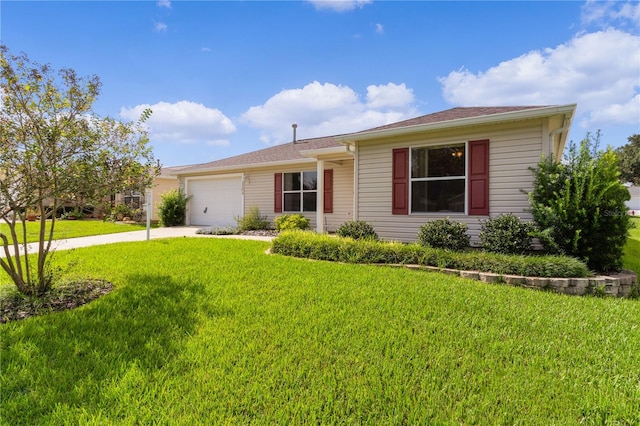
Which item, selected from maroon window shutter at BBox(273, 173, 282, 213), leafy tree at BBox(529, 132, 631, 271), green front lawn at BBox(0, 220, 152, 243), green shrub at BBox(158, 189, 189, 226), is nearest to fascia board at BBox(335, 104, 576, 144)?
leafy tree at BBox(529, 132, 631, 271)

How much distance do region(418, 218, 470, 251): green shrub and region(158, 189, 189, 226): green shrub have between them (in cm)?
1170

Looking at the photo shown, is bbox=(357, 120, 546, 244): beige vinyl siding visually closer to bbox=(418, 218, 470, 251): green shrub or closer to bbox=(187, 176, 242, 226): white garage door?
bbox=(418, 218, 470, 251): green shrub

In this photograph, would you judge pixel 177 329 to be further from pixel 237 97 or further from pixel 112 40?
pixel 237 97

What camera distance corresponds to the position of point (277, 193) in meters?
12.2

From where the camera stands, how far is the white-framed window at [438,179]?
273 inches

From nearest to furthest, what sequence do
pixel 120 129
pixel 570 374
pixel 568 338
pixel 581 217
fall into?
pixel 570 374
pixel 568 338
pixel 120 129
pixel 581 217

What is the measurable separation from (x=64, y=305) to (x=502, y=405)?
4.58m

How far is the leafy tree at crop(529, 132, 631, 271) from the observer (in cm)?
513

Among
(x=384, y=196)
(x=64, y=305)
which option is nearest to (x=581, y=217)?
(x=384, y=196)

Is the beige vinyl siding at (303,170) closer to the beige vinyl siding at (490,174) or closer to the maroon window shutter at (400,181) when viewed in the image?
the beige vinyl siding at (490,174)

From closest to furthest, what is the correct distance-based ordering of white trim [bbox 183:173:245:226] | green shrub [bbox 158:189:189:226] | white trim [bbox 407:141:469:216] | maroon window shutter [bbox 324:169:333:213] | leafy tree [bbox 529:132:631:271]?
leafy tree [bbox 529:132:631:271] → white trim [bbox 407:141:469:216] → maroon window shutter [bbox 324:169:333:213] → white trim [bbox 183:173:245:226] → green shrub [bbox 158:189:189:226]

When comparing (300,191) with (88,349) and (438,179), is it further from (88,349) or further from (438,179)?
(88,349)

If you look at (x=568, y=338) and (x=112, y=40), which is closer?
(x=568, y=338)

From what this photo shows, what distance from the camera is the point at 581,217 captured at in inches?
206
